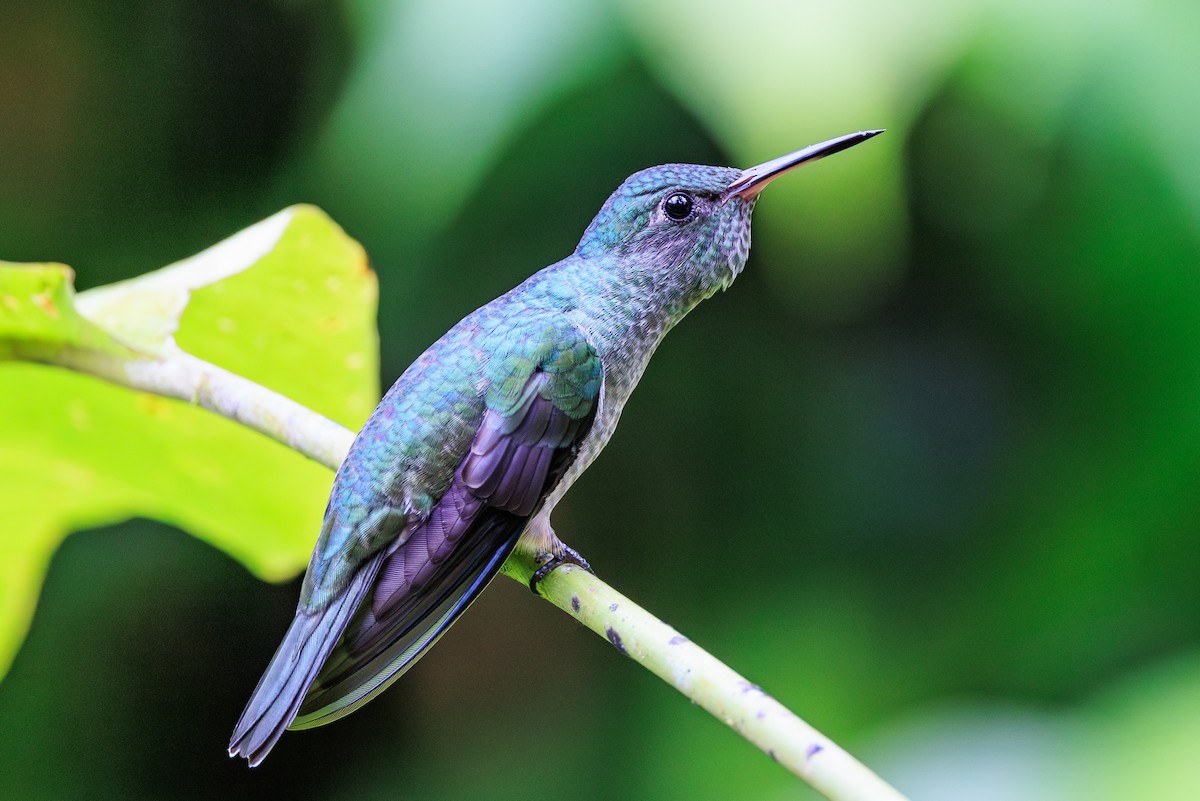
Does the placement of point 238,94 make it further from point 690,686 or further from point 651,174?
point 690,686

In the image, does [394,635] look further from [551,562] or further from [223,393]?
[223,393]

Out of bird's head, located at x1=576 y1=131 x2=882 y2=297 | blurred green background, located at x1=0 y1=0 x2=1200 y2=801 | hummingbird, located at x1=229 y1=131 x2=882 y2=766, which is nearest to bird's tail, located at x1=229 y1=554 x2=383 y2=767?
hummingbird, located at x1=229 y1=131 x2=882 y2=766

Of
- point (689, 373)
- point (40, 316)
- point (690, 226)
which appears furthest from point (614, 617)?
point (689, 373)

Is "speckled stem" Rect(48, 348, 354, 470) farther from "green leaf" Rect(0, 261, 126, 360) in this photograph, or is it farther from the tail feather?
the tail feather

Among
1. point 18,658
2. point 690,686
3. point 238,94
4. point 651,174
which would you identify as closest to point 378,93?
point 238,94

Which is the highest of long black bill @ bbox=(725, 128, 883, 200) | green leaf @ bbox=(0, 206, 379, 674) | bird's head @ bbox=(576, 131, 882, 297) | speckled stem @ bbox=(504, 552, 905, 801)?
long black bill @ bbox=(725, 128, 883, 200)

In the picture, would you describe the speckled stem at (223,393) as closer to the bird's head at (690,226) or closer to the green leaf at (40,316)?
the green leaf at (40,316)
